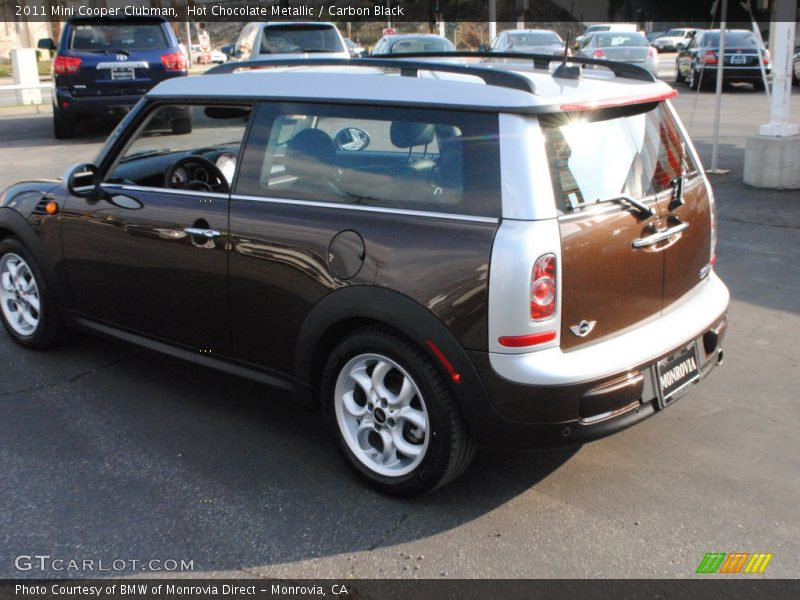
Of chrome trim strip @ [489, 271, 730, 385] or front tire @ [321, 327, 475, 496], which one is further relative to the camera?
front tire @ [321, 327, 475, 496]

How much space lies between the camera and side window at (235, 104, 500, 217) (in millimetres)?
3395

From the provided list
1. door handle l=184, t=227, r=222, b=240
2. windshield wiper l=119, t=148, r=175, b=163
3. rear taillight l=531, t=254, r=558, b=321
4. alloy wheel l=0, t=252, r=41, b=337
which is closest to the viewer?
rear taillight l=531, t=254, r=558, b=321

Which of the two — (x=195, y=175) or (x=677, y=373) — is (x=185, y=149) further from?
(x=677, y=373)

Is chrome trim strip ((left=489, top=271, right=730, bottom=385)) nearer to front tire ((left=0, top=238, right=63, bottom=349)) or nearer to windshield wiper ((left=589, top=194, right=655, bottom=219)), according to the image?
windshield wiper ((left=589, top=194, right=655, bottom=219))

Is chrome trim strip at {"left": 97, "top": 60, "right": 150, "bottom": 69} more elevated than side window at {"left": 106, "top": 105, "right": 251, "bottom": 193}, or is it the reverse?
chrome trim strip at {"left": 97, "top": 60, "right": 150, "bottom": 69}

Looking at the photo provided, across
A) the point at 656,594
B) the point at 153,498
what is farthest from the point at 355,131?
the point at 656,594

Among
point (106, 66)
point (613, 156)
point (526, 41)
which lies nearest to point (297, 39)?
point (106, 66)

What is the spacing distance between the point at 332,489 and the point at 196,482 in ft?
1.92

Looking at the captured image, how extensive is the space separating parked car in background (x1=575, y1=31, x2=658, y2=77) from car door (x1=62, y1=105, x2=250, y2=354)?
20131 mm

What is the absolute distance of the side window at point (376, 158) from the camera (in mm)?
3395

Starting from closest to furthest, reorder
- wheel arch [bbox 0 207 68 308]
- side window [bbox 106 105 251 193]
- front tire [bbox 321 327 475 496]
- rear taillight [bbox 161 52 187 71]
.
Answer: front tire [bbox 321 327 475 496] < side window [bbox 106 105 251 193] < wheel arch [bbox 0 207 68 308] < rear taillight [bbox 161 52 187 71]

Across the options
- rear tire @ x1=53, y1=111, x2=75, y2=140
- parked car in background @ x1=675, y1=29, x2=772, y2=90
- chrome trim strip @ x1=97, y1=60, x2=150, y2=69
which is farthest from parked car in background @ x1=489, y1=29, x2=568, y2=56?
rear tire @ x1=53, y1=111, x2=75, y2=140

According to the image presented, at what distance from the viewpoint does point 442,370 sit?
3426mm

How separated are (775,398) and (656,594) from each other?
6.44 feet
